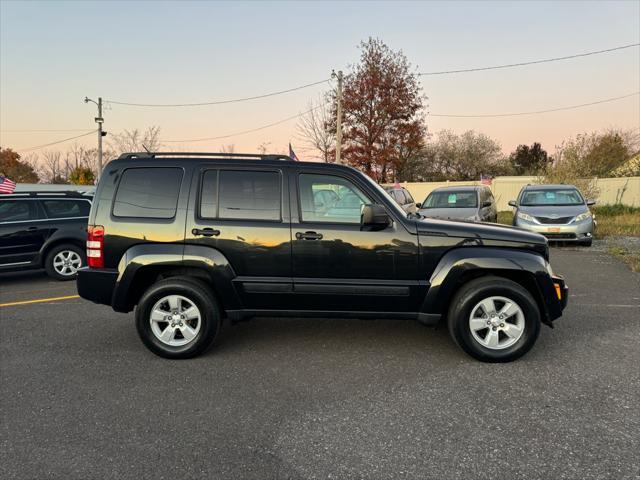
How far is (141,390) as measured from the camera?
3.61 metres

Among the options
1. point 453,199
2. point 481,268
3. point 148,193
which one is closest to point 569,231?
point 453,199

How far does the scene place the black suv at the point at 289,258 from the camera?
4098mm

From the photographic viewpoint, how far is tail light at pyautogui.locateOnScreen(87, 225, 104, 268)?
4.28 m

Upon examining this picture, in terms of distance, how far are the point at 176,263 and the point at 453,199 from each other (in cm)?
997

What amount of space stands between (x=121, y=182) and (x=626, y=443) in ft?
15.1

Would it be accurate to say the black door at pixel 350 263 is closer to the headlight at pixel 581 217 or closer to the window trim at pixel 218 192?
the window trim at pixel 218 192

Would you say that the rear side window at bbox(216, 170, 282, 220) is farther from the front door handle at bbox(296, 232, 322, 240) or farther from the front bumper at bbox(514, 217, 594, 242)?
the front bumper at bbox(514, 217, 594, 242)

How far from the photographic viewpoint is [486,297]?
4.07 m

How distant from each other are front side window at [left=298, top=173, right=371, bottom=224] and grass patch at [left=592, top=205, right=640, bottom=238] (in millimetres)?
12872

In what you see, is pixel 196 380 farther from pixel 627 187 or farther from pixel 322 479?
pixel 627 187

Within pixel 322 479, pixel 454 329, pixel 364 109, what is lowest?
pixel 322 479

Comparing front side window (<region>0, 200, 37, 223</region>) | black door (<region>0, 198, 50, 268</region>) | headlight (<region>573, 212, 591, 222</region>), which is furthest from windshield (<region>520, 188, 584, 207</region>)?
front side window (<region>0, 200, 37, 223</region>)

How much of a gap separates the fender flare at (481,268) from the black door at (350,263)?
0.16 meters

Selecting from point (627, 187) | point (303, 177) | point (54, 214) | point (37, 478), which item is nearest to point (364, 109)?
point (627, 187)
